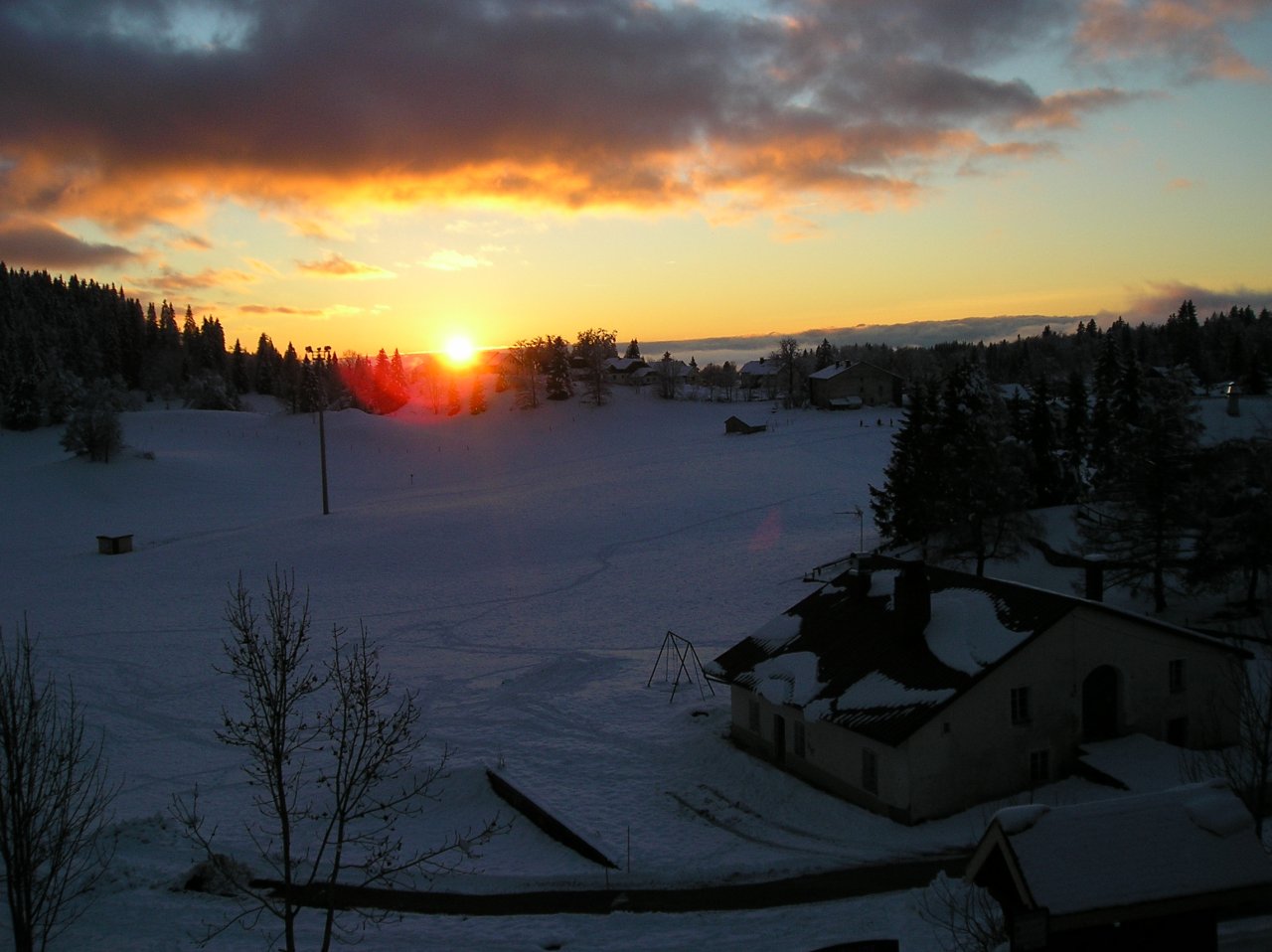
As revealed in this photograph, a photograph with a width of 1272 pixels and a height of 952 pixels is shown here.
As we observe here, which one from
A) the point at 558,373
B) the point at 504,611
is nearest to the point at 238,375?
the point at 558,373

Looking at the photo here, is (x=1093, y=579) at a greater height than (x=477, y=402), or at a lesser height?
lesser

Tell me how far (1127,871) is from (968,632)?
14472 millimetres

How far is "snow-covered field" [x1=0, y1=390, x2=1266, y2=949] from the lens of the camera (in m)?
19.6

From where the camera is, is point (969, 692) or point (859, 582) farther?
point (859, 582)

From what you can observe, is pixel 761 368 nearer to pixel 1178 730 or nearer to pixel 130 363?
pixel 130 363

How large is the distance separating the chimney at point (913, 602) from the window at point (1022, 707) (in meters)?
2.83

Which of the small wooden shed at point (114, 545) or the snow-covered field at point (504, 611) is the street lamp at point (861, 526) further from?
the small wooden shed at point (114, 545)

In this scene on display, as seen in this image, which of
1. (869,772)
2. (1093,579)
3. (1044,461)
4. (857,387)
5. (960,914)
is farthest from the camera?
(857,387)

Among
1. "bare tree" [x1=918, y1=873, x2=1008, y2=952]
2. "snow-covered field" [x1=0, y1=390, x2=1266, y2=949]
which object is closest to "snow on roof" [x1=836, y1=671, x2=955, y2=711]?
"snow-covered field" [x1=0, y1=390, x2=1266, y2=949]

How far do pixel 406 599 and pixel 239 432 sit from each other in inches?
2803

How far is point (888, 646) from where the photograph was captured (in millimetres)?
24797

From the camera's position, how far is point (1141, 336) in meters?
189

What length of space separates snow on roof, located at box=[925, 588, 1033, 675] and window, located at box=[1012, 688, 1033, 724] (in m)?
1.26

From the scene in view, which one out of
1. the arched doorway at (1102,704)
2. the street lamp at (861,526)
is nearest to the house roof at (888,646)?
the arched doorway at (1102,704)
